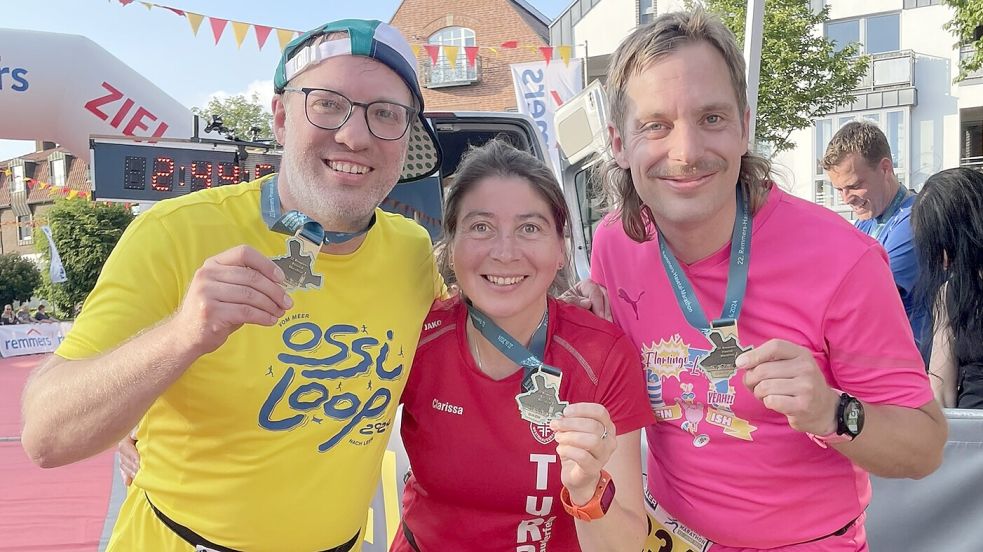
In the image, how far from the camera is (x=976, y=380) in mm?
3068

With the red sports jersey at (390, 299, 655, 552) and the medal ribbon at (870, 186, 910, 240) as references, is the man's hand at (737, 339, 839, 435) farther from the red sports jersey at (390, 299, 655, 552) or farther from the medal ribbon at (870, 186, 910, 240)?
the medal ribbon at (870, 186, 910, 240)

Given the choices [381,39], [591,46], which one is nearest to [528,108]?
[381,39]

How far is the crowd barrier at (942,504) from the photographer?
2594 millimetres

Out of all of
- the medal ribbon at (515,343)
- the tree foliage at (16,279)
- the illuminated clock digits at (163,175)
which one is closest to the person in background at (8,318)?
the tree foliage at (16,279)

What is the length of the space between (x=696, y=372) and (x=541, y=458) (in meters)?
0.49

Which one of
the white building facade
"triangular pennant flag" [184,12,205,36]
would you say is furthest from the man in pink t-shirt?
the white building facade

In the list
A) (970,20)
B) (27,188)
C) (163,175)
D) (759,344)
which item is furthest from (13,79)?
(27,188)

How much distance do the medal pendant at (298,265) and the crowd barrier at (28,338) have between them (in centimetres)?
1748

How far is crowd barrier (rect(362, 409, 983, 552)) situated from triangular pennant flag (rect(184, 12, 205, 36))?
369 inches

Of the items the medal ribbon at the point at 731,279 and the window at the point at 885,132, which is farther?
the window at the point at 885,132

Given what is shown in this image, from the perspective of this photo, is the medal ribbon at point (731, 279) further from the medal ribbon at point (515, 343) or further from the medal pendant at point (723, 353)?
the medal ribbon at point (515, 343)

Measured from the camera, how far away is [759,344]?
182 centimetres

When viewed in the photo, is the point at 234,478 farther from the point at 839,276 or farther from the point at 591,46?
the point at 591,46

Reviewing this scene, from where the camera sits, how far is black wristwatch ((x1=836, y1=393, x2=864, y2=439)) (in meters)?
1.56
